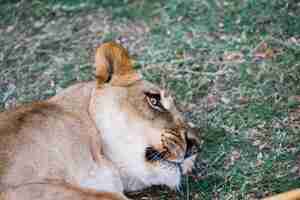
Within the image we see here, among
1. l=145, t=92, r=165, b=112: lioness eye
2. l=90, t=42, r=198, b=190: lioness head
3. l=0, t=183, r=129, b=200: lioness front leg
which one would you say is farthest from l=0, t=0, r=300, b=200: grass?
l=0, t=183, r=129, b=200: lioness front leg

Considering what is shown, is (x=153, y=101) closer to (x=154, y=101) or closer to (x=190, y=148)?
(x=154, y=101)

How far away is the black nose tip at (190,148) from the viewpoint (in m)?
3.65

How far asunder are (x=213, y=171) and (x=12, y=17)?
3010 mm

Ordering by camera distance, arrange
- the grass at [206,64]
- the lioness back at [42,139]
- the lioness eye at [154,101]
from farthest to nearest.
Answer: the grass at [206,64] → the lioness eye at [154,101] → the lioness back at [42,139]

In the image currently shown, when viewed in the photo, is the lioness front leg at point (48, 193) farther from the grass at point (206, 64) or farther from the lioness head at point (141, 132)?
the grass at point (206, 64)

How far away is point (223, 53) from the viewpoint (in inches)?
206

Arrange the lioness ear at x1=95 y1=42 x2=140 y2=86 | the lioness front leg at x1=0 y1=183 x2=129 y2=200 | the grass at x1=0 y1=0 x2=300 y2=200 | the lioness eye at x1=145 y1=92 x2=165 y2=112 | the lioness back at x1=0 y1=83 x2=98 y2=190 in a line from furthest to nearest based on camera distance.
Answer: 1. the grass at x1=0 y1=0 x2=300 y2=200
2. the lioness ear at x1=95 y1=42 x2=140 y2=86
3. the lioness eye at x1=145 y1=92 x2=165 y2=112
4. the lioness back at x1=0 y1=83 x2=98 y2=190
5. the lioness front leg at x1=0 y1=183 x2=129 y2=200

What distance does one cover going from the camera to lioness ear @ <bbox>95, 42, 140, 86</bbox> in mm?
3859

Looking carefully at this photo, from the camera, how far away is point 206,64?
512 centimetres

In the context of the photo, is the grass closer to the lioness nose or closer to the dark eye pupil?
the lioness nose

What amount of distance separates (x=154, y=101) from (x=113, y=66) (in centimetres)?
35

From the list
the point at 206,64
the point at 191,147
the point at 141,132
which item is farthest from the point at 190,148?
the point at 206,64

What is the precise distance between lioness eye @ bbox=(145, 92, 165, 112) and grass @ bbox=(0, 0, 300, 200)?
51cm

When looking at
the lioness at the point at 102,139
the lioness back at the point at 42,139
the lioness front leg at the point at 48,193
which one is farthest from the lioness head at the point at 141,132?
the lioness front leg at the point at 48,193
